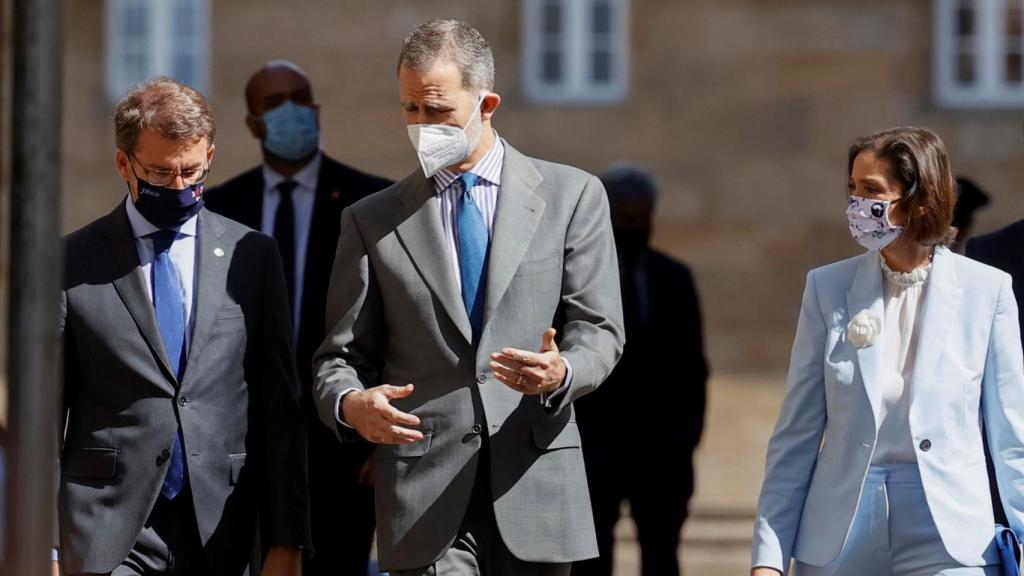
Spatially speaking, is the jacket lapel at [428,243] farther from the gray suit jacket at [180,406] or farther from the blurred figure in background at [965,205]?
the blurred figure in background at [965,205]

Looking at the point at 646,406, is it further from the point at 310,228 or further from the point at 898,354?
the point at 898,354

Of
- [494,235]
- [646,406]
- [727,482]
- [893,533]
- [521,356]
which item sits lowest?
[727,482]

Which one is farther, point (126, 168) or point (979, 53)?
point (979, 53)

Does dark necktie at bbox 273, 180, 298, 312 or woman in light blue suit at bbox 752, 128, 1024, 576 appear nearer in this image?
woman in light blue suit at bbox 752, 128, 1024, 576

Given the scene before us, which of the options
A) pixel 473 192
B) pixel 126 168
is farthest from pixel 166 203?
pixel 473 192

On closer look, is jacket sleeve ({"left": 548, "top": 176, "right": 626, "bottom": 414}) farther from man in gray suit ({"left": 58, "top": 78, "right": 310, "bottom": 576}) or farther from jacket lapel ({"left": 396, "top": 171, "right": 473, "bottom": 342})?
man in gray suit ({"left": 58, "top": 78, "right": 310, "bottom": 576})

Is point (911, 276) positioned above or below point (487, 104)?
below

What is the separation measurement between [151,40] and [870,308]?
32.4ft

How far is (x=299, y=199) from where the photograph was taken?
22.5ft

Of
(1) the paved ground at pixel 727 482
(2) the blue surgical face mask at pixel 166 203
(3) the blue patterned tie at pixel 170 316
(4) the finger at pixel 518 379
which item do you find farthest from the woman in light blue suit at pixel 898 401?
Result: (1) the paved ground at pixel 727 482

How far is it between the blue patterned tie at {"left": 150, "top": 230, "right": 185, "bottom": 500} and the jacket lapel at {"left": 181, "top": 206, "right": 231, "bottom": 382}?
0.13 ft

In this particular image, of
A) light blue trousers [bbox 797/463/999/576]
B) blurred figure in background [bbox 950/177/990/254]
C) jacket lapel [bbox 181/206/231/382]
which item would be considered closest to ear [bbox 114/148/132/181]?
jacket lapel [bbox 181/206/231/382]

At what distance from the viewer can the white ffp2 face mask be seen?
503cm

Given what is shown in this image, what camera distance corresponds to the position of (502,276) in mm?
5023
